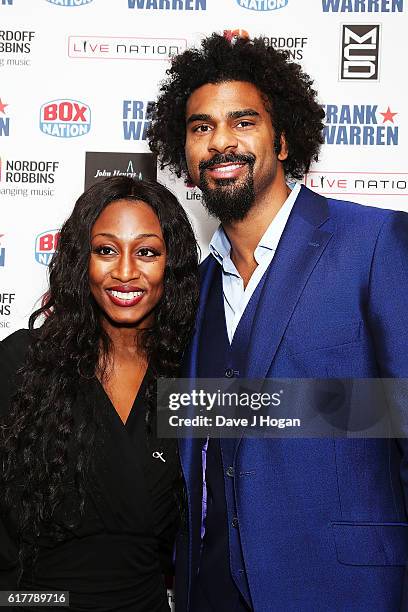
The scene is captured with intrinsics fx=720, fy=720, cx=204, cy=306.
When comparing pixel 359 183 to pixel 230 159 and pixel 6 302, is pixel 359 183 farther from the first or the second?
pixel 6 302

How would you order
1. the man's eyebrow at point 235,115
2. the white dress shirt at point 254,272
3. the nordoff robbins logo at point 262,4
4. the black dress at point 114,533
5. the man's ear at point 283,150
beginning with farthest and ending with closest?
1. the nordoff robbins logo at point 262,4
2. the man's ear at point 283,150
3. the man's eyebrow at point 235,115
4. the white dress shirt at point 254,272
5. the black dress at point 114,533

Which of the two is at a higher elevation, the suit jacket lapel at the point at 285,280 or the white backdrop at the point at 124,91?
the white backdrop at the point at 124,91

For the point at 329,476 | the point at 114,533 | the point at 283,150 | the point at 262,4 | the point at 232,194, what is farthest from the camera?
the point at 262,4

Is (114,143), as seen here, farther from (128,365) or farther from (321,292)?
(321,292)

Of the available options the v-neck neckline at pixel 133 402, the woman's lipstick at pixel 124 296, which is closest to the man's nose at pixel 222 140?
the woman's lipstick at pixel 124 296

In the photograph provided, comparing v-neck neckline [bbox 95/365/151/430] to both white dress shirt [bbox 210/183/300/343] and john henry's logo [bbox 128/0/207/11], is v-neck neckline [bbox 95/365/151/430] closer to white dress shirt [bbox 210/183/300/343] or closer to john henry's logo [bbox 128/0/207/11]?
white dress shirt [bbox 210/183/300/343]

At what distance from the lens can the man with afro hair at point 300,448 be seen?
1.64 metres

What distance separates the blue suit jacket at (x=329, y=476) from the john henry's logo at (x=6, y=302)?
1.27 meters

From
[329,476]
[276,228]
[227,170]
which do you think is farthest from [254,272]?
[329,476]

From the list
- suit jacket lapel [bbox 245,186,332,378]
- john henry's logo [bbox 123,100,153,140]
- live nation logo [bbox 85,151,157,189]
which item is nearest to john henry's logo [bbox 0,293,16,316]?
live nation logo [bbox 85,151,157,189]

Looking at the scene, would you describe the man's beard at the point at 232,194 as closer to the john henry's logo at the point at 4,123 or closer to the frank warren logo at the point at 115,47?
the frank warren logo at the point at 115,47

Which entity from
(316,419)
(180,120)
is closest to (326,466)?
(316,419)

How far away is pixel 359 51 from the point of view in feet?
8.61

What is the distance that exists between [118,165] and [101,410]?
1125mm
